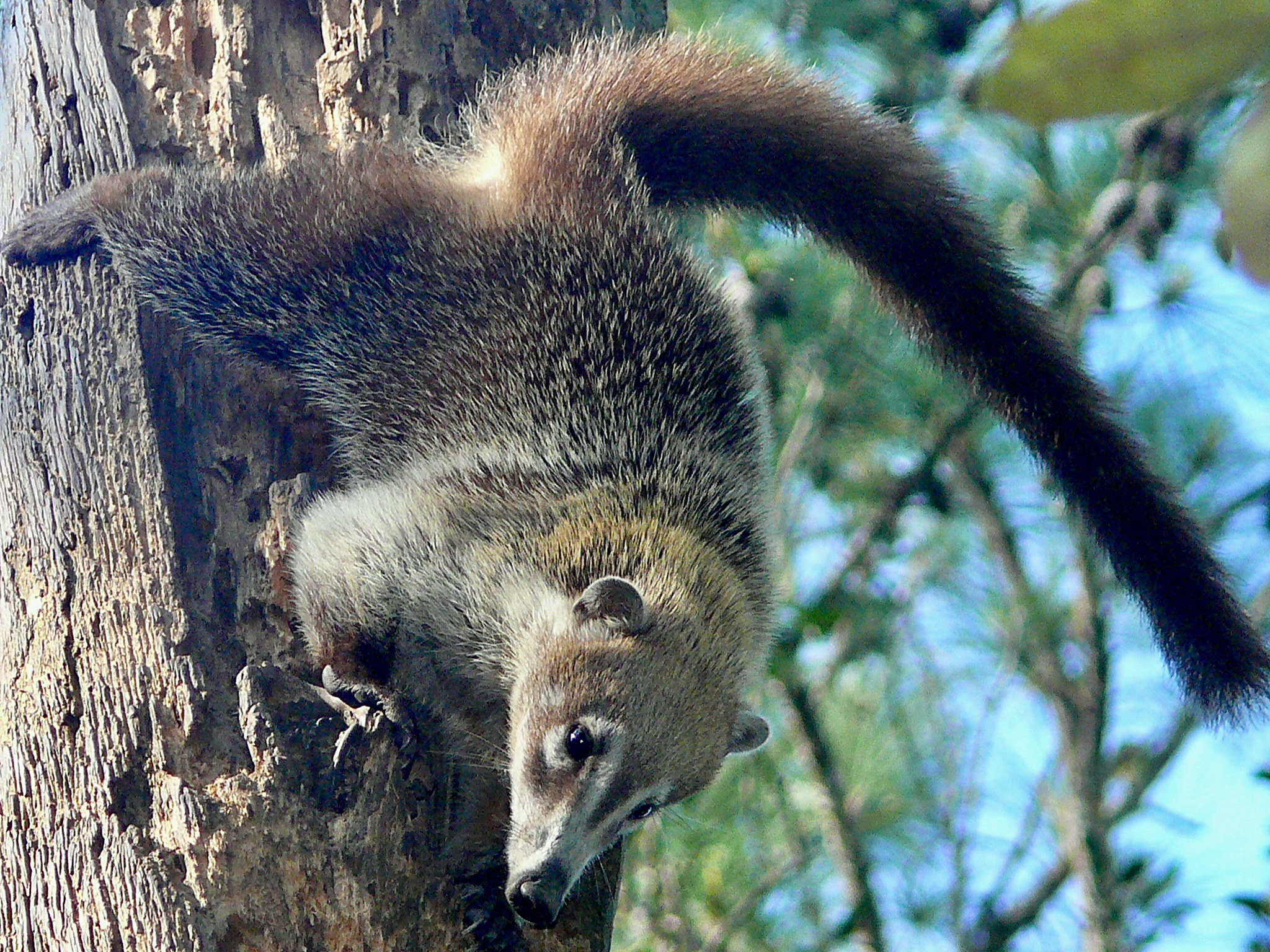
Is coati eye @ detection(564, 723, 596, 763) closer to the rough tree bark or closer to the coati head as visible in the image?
the coati head

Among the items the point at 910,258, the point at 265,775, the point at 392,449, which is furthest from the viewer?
the point at 910,258

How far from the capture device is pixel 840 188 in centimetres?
350

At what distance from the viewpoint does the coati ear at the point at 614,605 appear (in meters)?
2.87

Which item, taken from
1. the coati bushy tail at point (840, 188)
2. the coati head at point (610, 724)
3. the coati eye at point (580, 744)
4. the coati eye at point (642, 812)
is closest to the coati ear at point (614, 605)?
the coati head at point (610, 724)

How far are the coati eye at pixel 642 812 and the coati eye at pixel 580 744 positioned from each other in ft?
0.57

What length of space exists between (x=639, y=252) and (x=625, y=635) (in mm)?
1015

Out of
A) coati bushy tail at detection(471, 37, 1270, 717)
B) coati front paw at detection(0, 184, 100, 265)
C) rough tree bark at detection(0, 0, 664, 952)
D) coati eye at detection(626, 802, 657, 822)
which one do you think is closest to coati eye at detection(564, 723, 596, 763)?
coati eye at detection(626, 802, 657, 822)

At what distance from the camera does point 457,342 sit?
321cm

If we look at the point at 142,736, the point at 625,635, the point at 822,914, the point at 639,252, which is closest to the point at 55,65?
the point at 639,252

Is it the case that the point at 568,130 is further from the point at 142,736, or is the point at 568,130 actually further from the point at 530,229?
the point at 142,736

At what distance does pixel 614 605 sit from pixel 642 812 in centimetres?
47

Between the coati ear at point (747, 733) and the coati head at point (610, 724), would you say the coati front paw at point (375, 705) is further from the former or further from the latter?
the coati ear at point (747, 733)

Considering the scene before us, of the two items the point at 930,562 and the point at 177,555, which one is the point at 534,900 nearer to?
the point at 177,555

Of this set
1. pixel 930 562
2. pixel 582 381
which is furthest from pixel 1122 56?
pixel 930 562
